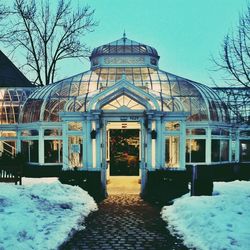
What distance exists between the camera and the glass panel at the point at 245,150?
786 inches

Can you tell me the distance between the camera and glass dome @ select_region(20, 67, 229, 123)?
17.4 m

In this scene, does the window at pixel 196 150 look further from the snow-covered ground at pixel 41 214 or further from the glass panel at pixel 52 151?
the snow-covered ground at pixel 41 214

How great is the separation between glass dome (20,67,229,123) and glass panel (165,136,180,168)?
2.26 metres

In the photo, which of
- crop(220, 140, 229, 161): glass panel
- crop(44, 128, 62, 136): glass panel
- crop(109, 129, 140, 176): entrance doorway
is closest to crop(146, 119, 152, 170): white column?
crop(44, 128, 62, 136): glass panel

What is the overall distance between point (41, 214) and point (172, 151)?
23.9 feet

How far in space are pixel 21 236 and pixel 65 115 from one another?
8.29 metres

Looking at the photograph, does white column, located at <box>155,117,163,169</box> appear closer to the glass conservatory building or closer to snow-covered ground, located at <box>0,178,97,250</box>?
the glass conservatory building

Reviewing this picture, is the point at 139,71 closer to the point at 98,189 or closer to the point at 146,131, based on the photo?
the point at 146,131

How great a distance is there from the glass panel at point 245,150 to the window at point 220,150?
1.77m

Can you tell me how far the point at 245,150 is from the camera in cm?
2017

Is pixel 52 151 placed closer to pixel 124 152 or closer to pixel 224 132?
pixel 124 152

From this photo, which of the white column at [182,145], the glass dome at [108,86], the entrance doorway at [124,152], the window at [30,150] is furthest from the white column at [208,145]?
the window at [30,150]

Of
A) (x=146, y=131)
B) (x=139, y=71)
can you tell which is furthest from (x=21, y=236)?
(x=139, y=71)

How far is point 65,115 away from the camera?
591 inches
